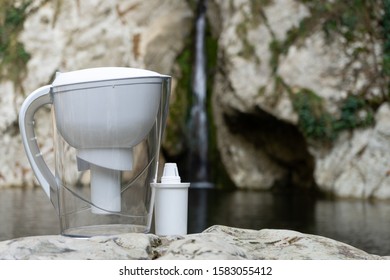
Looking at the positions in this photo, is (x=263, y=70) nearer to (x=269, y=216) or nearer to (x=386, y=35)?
(x=386, y=35)

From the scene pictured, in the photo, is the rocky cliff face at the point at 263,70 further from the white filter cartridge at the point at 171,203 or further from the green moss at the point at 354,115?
the white filter cartridge at the point at 171,203

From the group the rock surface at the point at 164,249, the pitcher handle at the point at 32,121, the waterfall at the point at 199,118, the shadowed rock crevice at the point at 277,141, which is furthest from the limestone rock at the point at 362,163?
the pitcher handle at the point at 32,121

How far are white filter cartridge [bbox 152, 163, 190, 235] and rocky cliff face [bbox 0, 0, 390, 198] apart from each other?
12.4 m

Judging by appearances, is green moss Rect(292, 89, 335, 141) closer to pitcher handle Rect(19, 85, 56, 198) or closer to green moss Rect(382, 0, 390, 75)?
green moss Rect(382, 0, 390, 75)

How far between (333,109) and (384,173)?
5.88 ft

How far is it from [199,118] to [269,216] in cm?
937

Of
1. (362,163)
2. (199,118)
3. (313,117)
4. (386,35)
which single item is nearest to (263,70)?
(313,117)

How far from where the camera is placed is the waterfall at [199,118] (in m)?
20.0

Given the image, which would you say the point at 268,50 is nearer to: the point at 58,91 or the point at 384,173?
the point at 384,173

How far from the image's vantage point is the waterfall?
20.0 m

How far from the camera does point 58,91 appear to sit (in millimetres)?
3910

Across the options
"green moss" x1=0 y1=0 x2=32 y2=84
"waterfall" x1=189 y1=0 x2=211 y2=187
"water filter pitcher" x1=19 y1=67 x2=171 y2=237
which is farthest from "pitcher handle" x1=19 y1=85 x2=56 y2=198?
"green moss" x1=0 y1=0 x2=32 y2=84

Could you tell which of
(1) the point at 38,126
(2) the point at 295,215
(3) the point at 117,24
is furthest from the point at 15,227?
(3) the point at 117,24

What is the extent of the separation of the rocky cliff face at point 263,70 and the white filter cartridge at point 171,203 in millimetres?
12364
